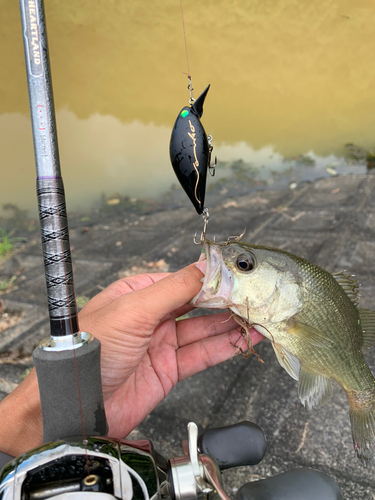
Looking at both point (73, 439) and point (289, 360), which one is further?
point (289, 360)

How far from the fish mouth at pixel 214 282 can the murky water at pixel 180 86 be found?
3802 mm

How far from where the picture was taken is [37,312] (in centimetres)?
309

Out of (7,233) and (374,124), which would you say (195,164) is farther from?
(374,124)

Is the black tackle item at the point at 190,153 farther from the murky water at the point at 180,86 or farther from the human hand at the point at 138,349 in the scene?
the murky water at the point at 180,86

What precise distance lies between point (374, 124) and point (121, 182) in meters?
4.00

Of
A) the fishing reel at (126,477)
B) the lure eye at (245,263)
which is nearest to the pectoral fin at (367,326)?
the lure eye at (245,263)

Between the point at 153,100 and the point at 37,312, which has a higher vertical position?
the point at 153,100

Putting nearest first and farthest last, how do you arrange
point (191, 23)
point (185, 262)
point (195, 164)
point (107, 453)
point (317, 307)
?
point (107, 453), point (195, 164), point (317, 307), point (185, 262), point (191, 23)

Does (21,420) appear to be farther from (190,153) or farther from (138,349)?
(190,153)

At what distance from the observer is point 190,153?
1075 mm

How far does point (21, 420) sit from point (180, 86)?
4.57 metres

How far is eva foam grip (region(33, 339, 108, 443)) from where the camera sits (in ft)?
2.82

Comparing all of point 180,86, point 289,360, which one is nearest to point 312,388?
point 289,360

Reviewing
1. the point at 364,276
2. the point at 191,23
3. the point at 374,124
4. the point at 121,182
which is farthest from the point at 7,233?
the point at 374,124
